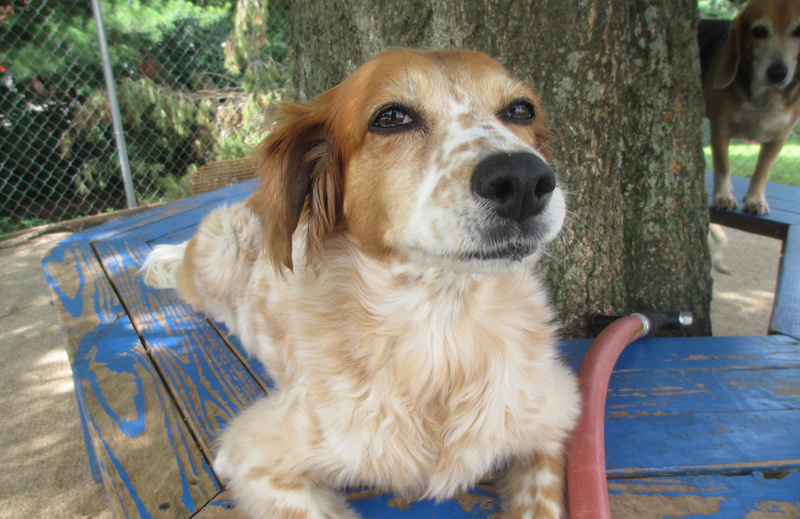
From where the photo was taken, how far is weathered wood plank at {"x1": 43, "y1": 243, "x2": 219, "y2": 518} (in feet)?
3.80

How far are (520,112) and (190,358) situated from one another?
1419 mm

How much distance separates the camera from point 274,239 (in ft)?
4.55

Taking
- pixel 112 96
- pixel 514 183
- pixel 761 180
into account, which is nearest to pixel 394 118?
pixel 514 183

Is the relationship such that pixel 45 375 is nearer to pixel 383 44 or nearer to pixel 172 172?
pixel 383 44

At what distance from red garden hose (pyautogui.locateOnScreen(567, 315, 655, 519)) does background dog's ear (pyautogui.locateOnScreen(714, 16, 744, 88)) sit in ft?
8.67

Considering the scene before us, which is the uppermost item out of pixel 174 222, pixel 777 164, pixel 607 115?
pixel 607 115

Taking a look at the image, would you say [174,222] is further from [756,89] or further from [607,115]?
[756,89]

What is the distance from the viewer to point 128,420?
142 centimetres

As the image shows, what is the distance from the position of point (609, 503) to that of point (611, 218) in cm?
111

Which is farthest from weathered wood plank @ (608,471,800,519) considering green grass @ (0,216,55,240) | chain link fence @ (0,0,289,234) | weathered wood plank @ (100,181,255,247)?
green grass @ (0,216,55,240)

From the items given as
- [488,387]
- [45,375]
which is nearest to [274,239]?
[488,387]

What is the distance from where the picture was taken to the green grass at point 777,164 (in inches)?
299

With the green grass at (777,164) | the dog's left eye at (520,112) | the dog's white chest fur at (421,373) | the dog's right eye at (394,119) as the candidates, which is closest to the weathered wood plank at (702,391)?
the dog's white chest fur at (421,373)

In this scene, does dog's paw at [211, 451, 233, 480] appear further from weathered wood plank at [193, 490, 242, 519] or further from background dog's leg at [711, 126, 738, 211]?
background dog's leg at [711, 126, 738, 211]
